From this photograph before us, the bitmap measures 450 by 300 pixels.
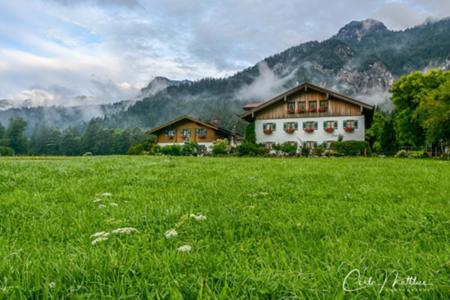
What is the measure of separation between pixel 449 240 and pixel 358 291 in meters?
1.65

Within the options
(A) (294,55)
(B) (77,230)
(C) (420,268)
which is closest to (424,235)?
(C) (420,268)

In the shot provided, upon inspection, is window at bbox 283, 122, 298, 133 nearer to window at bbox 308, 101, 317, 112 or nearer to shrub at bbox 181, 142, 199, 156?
window at bbox 308, 101, 317, 112

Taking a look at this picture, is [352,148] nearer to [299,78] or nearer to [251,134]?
[251,134]

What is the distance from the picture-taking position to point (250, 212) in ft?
12.0

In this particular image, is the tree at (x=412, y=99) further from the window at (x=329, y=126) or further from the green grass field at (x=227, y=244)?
the green grass field at (x=227, y=244)

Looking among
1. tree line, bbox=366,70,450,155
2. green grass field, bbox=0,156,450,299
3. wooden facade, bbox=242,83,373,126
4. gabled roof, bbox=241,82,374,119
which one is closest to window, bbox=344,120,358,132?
wooden facade, bbox=242,83,373,126

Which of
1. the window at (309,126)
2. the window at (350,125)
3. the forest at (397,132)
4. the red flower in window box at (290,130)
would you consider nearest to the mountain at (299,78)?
the forest at (397,132)

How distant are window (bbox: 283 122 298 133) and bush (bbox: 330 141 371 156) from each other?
6011 millimetres

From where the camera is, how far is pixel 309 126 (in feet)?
116

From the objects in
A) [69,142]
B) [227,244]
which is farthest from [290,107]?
[69,142]

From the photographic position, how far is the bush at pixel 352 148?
30672mm

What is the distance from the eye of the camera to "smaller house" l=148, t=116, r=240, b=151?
4321 cm

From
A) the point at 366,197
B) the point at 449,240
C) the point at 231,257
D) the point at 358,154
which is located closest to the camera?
the point at 231,257

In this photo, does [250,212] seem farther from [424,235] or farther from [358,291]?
[358,291]
